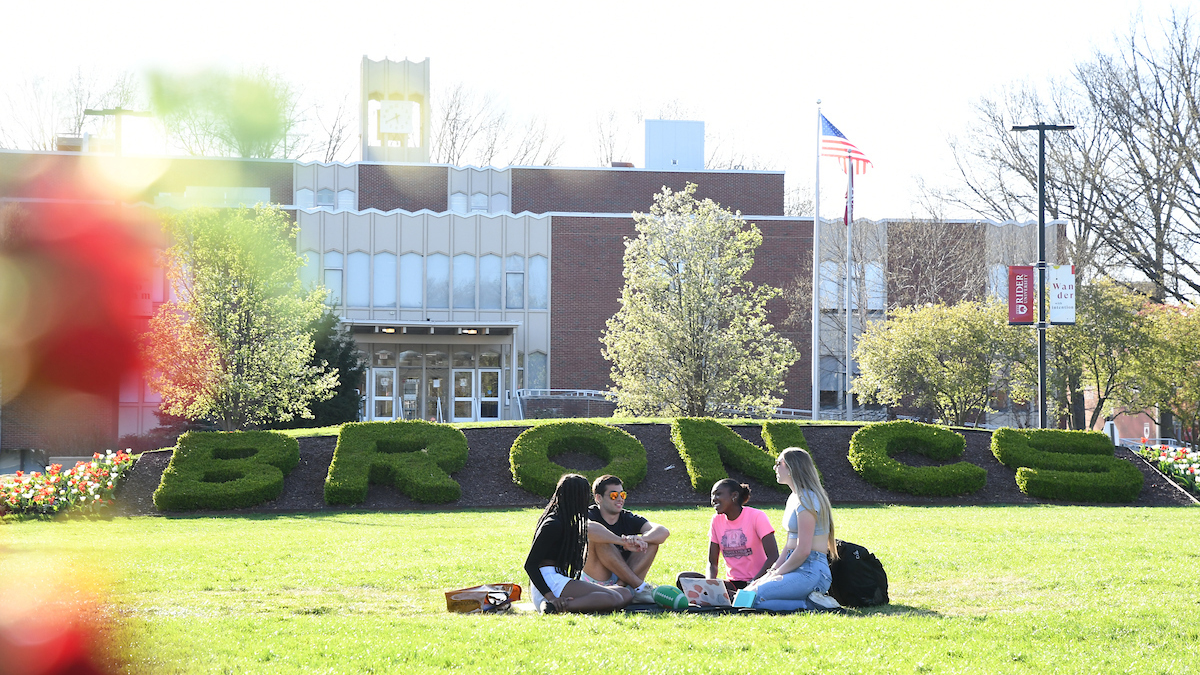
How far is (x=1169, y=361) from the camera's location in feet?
91.0

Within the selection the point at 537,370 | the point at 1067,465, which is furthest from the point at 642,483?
the point at 537,370

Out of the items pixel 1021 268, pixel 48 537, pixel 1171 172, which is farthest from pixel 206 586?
pixel 1171 172

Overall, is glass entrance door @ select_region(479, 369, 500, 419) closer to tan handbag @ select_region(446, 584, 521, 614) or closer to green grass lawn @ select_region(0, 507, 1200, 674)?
green grass lawn @ select_region(0, 507, 1200, 674)

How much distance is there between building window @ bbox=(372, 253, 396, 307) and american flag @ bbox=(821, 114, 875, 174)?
1887cm

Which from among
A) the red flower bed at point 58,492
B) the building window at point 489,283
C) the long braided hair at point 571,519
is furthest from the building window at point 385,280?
the long braided hair at point 571,519

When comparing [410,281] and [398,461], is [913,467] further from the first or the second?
[410,281]

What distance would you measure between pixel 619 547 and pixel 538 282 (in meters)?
33.2

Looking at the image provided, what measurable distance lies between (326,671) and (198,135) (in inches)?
2011

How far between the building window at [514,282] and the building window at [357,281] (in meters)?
5.33

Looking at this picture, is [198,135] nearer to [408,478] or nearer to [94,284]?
[94,284]

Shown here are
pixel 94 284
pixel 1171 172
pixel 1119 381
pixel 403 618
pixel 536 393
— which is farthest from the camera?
pixel 536 393

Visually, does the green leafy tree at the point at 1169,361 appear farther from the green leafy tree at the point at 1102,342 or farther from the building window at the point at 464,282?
the building window at the point at 464,282

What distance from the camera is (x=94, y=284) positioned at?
113 ft

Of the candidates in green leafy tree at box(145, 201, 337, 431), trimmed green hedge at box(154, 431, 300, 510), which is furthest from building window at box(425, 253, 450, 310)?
trimmed green hedge at box(154, 431, 300, 510)
